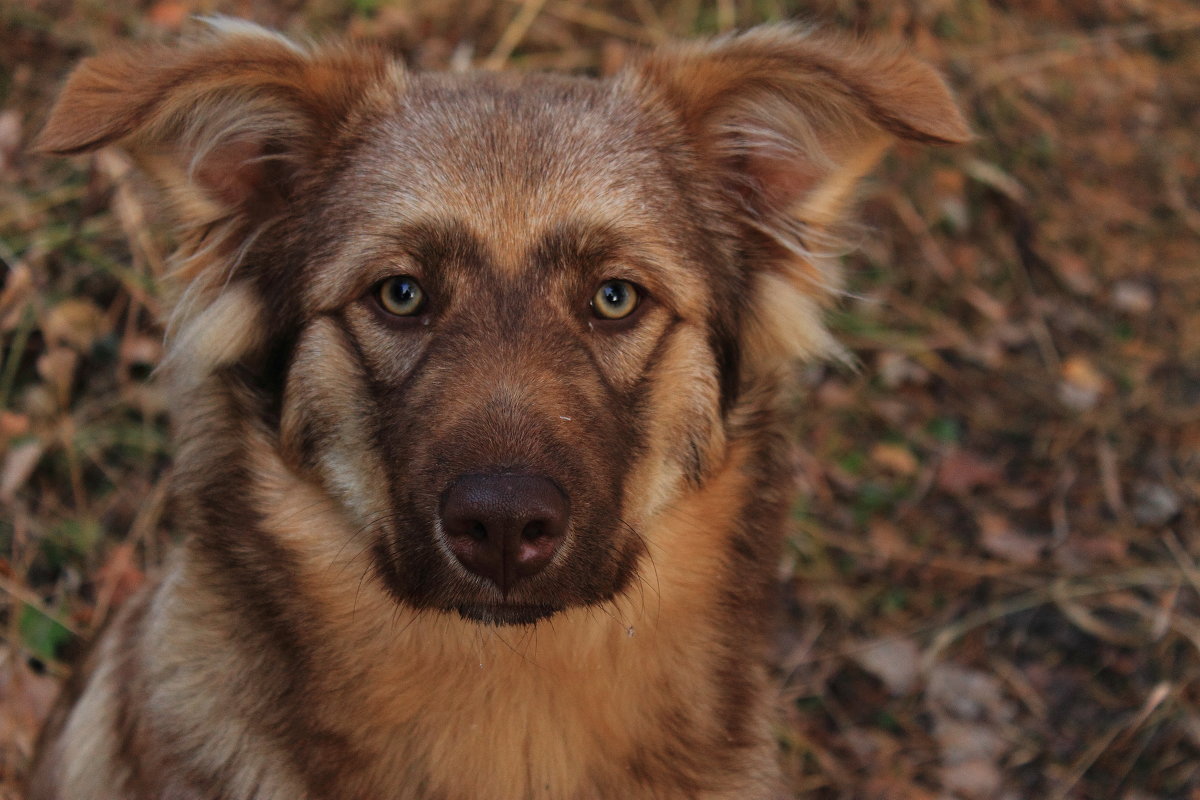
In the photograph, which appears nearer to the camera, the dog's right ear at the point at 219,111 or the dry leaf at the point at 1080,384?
the dog's right ear at the point at 219,111

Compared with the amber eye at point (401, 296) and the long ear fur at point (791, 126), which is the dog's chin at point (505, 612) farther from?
the long ear fur at point (791, 126)

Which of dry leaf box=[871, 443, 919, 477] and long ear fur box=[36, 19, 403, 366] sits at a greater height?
long ear fur box=[36, 19, 403, 366]

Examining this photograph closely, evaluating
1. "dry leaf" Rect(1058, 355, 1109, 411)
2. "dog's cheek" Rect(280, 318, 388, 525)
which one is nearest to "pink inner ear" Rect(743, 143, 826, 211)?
"dog's cheek" Rect(280, 318, 388, 525)

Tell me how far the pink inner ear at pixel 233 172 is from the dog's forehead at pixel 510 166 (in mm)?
269

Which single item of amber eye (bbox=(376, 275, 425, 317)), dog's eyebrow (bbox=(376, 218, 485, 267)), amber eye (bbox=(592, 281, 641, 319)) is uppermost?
dog's eyebrow (bbox=(376, 218, 485, 267))

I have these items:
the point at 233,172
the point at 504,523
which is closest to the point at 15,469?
the point at 233,172

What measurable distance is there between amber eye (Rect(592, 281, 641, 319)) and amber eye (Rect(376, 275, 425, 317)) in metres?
0.46

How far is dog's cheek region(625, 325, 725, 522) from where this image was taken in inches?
125

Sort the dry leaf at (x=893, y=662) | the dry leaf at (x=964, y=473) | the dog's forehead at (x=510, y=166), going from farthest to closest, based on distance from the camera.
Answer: the dry leaf at (x=964, y=473)
the dry leaf at (x=893, y=662)
the dog's forehead at (x=510, y=166)

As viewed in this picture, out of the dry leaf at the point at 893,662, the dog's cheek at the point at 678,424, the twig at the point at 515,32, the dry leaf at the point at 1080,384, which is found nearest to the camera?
the dog's cheek at the point at 678,424

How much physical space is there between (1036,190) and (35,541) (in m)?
5.43

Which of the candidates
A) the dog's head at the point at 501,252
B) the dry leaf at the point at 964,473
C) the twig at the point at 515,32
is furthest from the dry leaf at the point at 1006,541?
the twig at the point at 515,32

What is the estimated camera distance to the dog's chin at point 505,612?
2.79 metres

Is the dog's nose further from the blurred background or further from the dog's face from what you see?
the blurred background
